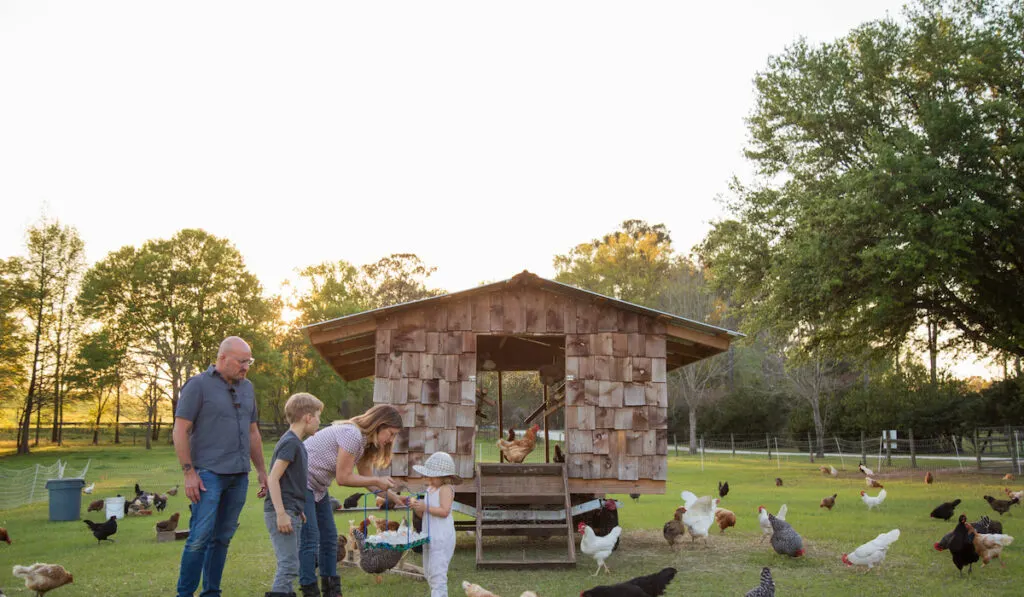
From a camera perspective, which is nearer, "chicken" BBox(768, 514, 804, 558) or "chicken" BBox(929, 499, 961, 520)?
"chicken" BBox(768, 514, 804, 558)

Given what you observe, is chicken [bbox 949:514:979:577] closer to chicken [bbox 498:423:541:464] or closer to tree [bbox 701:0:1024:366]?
chicken [bbox 498:423:541:464]

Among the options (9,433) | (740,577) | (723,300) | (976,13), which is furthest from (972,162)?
(9,433)

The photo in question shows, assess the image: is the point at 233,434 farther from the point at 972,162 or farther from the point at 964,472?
the point at 964,472

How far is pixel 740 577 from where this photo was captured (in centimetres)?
912

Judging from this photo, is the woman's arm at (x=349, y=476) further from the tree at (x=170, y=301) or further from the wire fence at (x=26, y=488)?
the tree at (x=170, y=301)

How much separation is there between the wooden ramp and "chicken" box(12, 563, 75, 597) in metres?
4.90

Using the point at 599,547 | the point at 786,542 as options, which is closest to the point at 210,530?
the point at 599,547

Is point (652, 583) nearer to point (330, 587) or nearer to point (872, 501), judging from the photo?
point (330, 587)

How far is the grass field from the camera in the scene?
8383 millimetres

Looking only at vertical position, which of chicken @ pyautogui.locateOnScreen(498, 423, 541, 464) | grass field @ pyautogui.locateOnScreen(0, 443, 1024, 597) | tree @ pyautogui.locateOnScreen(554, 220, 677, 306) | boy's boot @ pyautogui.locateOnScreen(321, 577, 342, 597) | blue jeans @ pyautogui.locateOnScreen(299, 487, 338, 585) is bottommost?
grass field @ pyautogui.locateOnScreen(0, 443, 1024, 597)

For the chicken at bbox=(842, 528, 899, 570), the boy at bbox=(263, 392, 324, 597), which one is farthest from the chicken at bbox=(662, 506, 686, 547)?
the boy at bbox=(263, 392, 324, 597)

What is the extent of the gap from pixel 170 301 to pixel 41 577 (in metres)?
41.3

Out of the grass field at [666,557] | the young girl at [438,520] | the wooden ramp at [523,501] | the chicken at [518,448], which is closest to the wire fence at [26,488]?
the grass field at [666,557]

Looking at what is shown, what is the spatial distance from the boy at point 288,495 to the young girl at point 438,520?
88 cm
